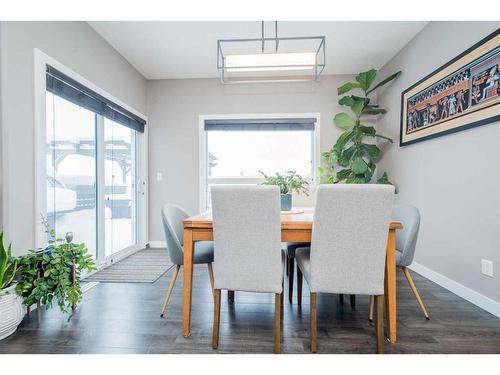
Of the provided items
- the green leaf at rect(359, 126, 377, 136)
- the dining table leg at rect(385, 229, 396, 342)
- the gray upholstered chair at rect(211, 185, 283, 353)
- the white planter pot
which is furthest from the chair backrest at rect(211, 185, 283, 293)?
the green leaf at rect(359, 126, 377, 136)

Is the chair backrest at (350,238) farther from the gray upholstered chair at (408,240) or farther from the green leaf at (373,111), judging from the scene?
the green leaf at (373,111)

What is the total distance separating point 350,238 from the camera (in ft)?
4.68

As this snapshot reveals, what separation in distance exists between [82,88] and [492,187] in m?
3.65

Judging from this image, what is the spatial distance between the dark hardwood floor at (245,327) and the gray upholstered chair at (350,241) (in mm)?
266

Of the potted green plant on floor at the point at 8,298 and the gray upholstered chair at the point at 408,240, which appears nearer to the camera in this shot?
the potted green plant on floor at the point at 8,298

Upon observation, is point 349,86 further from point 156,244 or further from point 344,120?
point 156,244

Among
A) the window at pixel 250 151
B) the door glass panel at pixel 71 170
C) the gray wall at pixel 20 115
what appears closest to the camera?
the gray wall at pixel 20 115

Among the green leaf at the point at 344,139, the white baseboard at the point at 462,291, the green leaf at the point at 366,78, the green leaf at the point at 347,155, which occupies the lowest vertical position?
the white baseboard at the point at 462,291

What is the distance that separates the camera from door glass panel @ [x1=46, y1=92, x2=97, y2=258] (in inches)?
91.7

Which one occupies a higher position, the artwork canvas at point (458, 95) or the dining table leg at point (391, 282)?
the artwork canvas at point (458, 95)

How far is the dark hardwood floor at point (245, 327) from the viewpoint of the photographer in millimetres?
1550

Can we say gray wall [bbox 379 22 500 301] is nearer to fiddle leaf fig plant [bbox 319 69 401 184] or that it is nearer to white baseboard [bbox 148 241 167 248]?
fiddle leaf fig plant [bbox 319 69 401 184]

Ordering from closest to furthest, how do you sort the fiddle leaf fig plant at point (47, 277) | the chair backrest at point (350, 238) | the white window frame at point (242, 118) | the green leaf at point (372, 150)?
the chair backrest at point (350, 238) < the fiddle leaf fig plant at point (47, 277) < the green leaf at point (372, 150) < the white window frame at point (242, 118)

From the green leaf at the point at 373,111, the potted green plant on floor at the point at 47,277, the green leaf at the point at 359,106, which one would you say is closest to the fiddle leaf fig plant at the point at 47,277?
the potted green plant on floor at the point at 47,277
